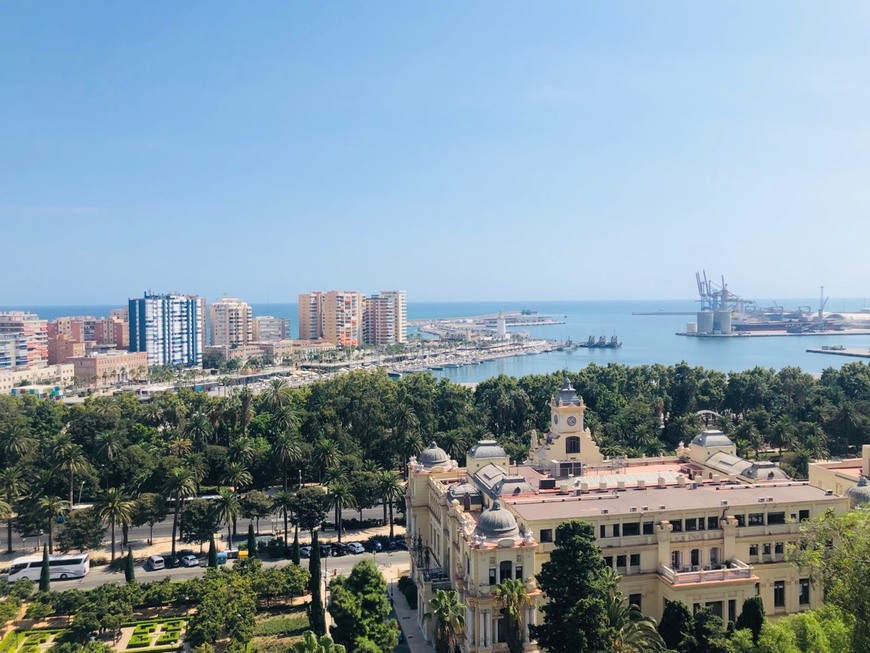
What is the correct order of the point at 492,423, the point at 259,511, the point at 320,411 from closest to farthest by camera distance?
the point at 259,511 → the point at 320,411 → the point at 492,423

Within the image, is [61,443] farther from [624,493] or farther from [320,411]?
[624,493]

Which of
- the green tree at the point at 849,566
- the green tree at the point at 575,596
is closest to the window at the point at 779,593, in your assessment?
the green tree at the point at 849,566

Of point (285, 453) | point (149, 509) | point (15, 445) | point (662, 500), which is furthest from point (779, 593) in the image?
point (15, 445)

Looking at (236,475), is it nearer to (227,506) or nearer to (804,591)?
(227,506)

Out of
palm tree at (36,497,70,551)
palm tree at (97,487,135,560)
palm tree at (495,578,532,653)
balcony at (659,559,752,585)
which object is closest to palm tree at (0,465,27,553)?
palm tree at (36,497,70,551)

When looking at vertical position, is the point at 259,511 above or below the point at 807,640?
below

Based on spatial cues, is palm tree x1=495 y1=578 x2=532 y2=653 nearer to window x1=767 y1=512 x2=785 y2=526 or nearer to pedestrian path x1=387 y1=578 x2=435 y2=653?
pedestrian path x1=387 y1=578 x2=435 y2=653

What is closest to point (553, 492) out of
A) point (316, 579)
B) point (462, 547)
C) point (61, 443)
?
point (462, 547)
